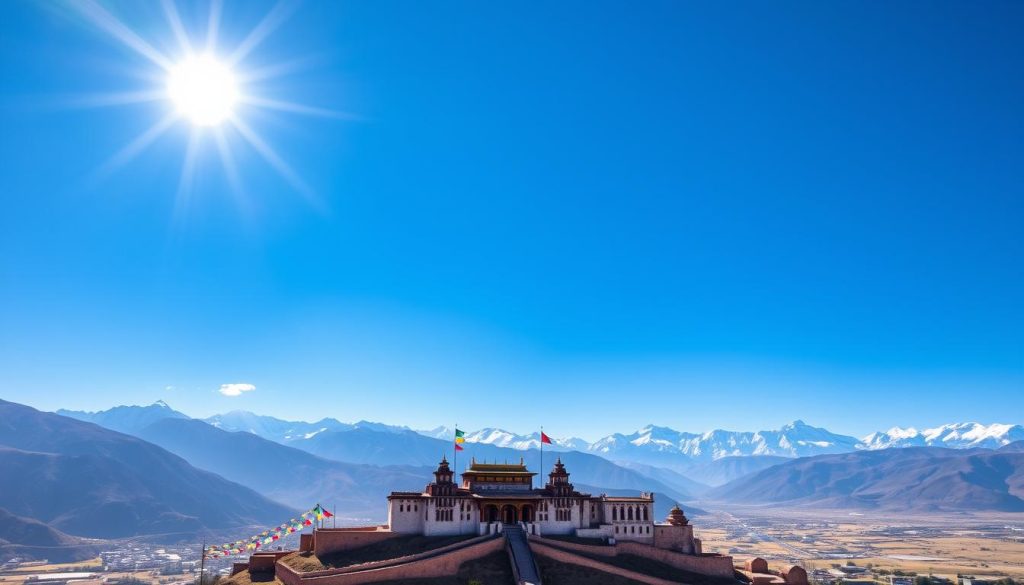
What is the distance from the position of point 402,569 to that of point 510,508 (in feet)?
62.3

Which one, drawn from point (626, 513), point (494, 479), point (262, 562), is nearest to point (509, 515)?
point (494, 479)

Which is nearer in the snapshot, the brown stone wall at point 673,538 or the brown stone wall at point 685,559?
the brown stone wall at point 685,559

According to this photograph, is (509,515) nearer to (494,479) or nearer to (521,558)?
(494,479)

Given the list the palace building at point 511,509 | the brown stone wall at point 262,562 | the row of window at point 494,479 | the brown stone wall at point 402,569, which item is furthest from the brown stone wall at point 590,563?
the brown stone wall at point 262,562

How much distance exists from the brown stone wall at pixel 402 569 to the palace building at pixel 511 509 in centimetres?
806

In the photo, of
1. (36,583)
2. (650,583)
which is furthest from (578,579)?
(36,583)

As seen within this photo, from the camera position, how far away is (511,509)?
85.4 meters

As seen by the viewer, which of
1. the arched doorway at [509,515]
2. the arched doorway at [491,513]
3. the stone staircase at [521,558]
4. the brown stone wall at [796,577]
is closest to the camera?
the stone staircase at [521,558]

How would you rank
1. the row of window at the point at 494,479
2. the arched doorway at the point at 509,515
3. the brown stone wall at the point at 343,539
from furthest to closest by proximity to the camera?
the row of window at the point at 494,479
the arched doorway at the point at 509,515
the brown stone wall at the point at 343,539

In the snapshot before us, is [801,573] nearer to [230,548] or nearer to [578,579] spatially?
[578,579]

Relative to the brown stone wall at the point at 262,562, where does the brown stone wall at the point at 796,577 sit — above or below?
below

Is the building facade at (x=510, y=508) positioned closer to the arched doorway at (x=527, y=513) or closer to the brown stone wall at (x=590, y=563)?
the arched doorway at (x=527, y=513)

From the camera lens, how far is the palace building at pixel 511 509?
82500mm

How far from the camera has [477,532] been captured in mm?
82812
